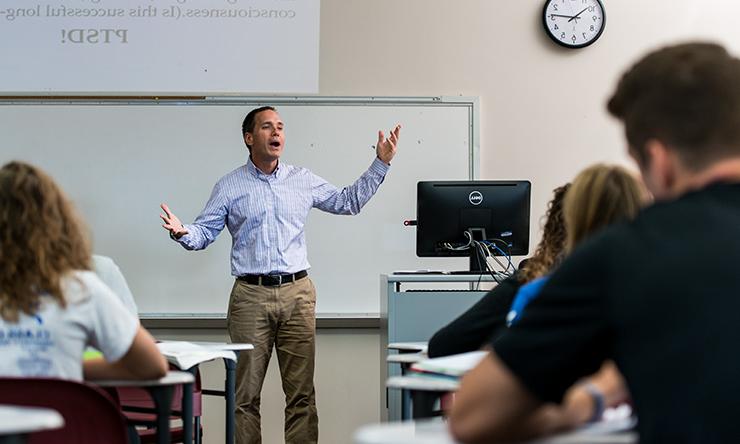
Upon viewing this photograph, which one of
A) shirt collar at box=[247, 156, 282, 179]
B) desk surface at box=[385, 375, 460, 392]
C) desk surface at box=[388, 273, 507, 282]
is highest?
shirt collar at box=[247, 156, 282, 179]

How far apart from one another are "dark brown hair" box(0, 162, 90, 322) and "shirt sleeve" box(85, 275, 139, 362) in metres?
0.07

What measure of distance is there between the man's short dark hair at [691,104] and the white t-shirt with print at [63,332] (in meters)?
1.21

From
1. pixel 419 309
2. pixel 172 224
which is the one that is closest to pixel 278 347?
pixel 172 224

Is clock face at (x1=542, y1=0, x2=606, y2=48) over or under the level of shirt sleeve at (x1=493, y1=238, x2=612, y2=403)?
over

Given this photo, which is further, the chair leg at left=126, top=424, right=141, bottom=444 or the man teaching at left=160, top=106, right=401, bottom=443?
the man teaching at left=160, top=106, right=401, bottom=443

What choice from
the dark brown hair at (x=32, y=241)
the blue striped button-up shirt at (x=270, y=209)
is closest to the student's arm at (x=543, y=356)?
the dark brown hair at (x=32, y=241)

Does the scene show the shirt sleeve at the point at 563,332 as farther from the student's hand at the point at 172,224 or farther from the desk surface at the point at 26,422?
the student's hand at the point at 172,224

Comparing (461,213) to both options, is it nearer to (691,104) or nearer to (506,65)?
(506,65)

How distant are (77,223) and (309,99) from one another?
3.30 meters

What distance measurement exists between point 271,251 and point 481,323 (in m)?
2.22

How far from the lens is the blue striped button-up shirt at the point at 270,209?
471 cm

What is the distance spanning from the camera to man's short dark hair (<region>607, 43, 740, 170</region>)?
3.59ft

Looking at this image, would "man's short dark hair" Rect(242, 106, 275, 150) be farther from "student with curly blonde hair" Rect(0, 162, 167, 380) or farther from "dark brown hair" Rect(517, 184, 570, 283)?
"student with curly blonde hair" Rect(0, 162, 167, 380)

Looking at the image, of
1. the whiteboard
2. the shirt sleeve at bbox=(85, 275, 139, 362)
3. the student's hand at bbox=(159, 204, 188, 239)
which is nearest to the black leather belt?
the student's hand at bbox=(159, 204, 188, 239)
